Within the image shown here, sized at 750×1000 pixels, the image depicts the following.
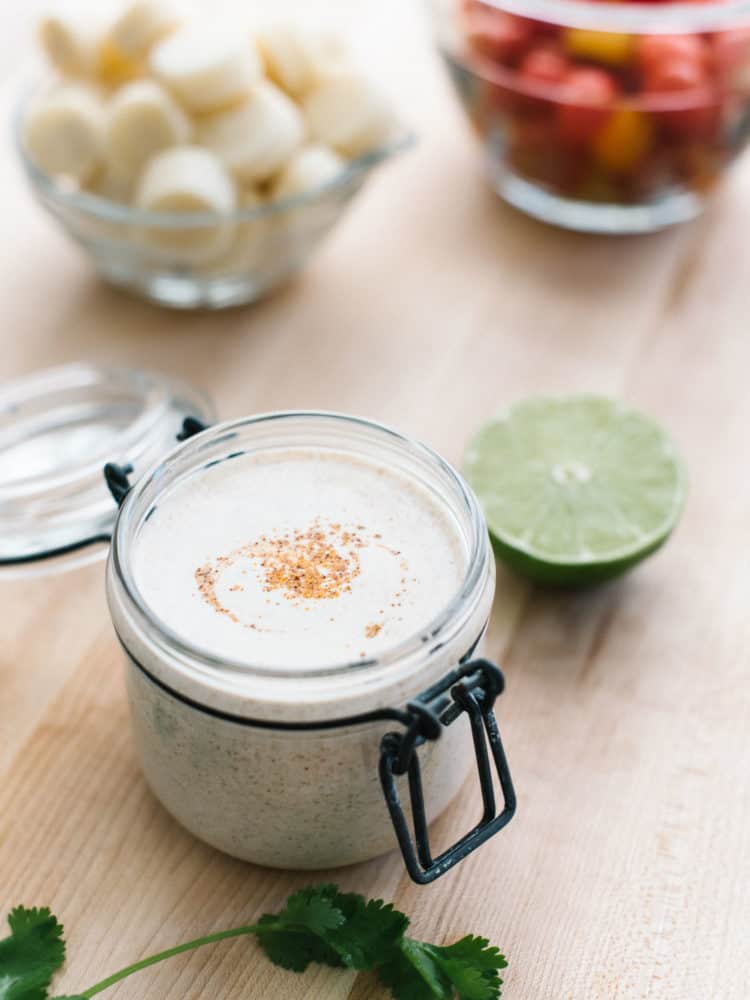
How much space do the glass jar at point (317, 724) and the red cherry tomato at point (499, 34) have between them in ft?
2.03

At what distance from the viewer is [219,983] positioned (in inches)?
31.3

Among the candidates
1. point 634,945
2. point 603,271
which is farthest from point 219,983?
point 603,271

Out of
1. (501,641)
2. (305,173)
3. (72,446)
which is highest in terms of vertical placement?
(305,173)

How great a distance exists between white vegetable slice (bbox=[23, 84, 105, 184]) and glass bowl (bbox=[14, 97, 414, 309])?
20 mm

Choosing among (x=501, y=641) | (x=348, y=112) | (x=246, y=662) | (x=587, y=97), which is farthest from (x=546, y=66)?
(x=246, y=662)

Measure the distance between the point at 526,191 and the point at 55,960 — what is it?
991mm

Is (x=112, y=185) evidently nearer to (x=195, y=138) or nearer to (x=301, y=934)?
(x=195, y=138)

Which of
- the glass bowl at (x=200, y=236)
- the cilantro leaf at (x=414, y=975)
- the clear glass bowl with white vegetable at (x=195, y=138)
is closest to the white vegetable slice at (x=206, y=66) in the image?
the clear glass bowl with white vegetable at (x=195, y=138)

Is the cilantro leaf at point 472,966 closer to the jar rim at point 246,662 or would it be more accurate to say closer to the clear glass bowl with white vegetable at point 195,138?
the jar rim at point 246,662

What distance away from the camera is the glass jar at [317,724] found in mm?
726

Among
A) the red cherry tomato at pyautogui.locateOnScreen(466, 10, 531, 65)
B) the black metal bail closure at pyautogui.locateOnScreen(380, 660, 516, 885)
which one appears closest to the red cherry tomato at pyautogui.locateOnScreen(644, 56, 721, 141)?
the red cherry tomato at pyautogui.locateOnScreen(466, 10, 531, 65)

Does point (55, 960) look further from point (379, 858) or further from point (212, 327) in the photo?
point (212, 327)

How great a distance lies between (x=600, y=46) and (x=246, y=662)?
83cm

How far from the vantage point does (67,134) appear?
3.84ft
